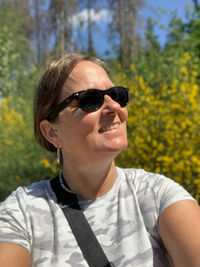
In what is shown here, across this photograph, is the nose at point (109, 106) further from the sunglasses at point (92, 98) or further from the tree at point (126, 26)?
the tree at point (126, 26)

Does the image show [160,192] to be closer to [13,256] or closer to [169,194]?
[169,194]

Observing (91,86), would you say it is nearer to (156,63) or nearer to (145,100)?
(145,100)

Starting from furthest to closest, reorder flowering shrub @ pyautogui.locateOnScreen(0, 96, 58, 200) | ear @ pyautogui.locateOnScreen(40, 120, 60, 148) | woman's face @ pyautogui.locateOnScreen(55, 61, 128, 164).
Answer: flowering shrub @ pyautogui.locateOnScreen(0, 96, 58, 200)
ear @ pyautogui.locateOnScreen(40, 120, 60, 148)
woman's face @ pyautogui.locateOnScreen(55, 61, 128, 164)

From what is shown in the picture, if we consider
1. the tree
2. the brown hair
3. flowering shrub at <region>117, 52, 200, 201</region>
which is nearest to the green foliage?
the tree

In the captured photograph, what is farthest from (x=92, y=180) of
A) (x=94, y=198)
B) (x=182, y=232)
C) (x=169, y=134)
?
(x=169, y=134)

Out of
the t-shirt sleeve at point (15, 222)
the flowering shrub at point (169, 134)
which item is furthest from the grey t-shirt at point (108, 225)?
the flowering shrub at point (169, 134)

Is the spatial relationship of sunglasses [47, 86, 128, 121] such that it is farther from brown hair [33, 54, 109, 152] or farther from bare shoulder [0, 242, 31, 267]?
bare shoulder [0, 242, 31, 267]

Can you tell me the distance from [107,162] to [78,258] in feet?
1.15

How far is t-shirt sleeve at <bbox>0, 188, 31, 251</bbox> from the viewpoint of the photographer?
1221 millimetres

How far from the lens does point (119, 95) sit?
1417 mm

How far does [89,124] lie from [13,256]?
19.9 inches

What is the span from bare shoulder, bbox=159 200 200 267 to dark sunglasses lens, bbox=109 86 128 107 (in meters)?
0.45

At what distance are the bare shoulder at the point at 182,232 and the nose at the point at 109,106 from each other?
0.40 meters

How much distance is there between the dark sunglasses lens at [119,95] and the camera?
1400 millimetres
